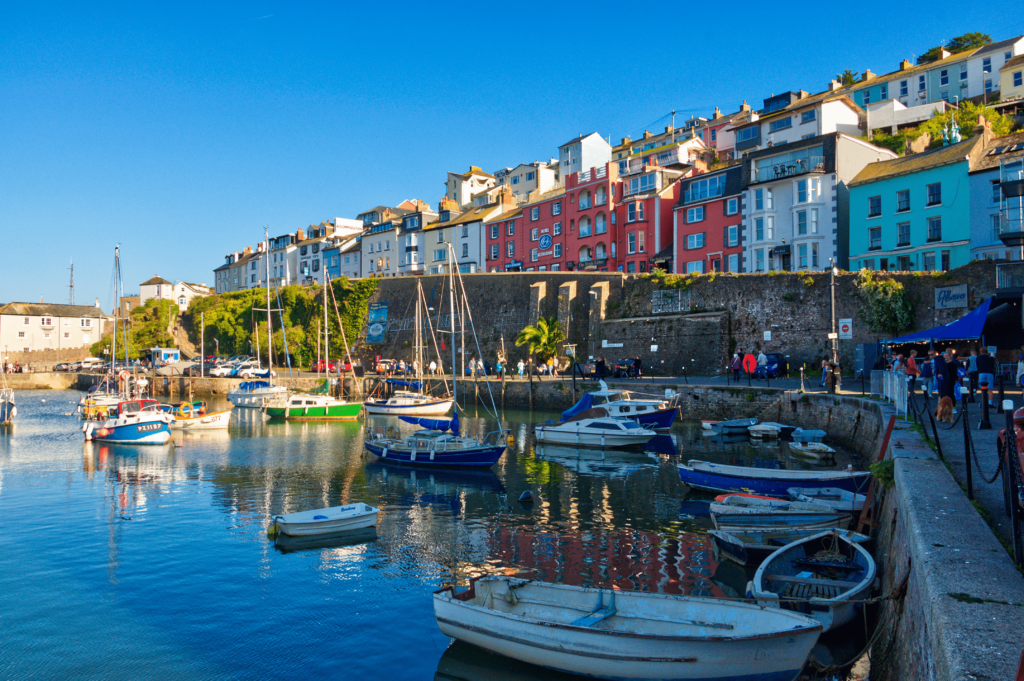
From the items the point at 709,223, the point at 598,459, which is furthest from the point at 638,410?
the point at 709,223

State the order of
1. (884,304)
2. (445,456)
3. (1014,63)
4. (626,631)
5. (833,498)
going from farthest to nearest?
(1014,63)
(884,304)
(445,456)
(833,498)
(626,631)

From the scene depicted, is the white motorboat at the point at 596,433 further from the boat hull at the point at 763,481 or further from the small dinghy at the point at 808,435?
the boat hull at the point at 763,481

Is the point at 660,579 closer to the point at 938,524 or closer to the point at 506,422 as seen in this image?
the point at 938,524

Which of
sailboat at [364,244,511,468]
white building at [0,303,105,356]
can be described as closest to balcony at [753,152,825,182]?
sailboat at [364,244,511,468]

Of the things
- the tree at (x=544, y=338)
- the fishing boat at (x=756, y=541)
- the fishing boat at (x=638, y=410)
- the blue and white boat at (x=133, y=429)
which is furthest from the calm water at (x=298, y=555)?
the tree at (x=544, y=338)

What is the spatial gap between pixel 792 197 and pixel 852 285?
9154mm

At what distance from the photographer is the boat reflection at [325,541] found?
46.7 ft

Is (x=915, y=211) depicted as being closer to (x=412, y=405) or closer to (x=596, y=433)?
(x=596, y=433)

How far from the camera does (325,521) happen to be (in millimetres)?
14609

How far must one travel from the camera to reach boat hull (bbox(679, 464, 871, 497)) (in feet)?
50.0

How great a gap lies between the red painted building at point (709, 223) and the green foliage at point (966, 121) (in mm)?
13875

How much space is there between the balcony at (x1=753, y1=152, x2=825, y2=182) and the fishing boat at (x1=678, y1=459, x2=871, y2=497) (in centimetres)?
2853

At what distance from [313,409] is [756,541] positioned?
1188 inches

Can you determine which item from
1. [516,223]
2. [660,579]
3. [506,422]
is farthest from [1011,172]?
[516,223]
